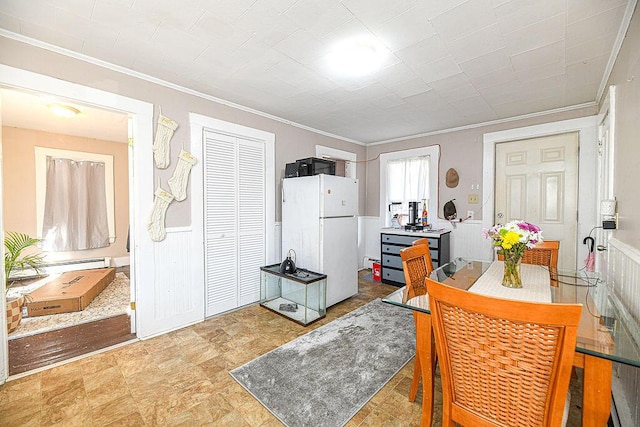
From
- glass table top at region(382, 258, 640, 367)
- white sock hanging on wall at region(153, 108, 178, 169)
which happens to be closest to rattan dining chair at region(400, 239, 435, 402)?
glass table top at region(382, 258, 640, 367)

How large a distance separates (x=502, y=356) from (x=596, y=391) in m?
0.40

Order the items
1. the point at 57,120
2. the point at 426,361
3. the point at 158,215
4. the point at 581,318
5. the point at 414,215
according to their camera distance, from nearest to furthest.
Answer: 1. the point at 581,318
2. the point at 426,361
3. the point at 158,215
4. the point at 57,120
5. the point at 414,215

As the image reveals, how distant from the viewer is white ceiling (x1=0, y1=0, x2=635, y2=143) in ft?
5.33

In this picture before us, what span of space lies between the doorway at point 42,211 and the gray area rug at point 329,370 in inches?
61.1

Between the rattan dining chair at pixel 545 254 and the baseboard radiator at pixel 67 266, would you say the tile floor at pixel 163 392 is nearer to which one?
the rattan dining chair at pixel 545 254

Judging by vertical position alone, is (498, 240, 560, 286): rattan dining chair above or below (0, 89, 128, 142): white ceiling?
below

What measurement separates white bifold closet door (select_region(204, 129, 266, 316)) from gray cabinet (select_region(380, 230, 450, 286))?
6.46 feet

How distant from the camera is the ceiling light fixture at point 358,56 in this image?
1.96 meters

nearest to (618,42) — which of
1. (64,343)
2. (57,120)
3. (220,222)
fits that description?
(220,222)

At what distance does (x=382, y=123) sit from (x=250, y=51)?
7.58 ft

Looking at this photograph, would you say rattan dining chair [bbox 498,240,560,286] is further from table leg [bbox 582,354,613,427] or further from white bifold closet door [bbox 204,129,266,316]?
white bifold closet door [bbox 204,129,266,316]

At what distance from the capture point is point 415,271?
1.98 meters

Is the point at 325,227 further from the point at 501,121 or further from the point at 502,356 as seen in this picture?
the point at 501,121

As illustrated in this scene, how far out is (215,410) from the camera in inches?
65.7
